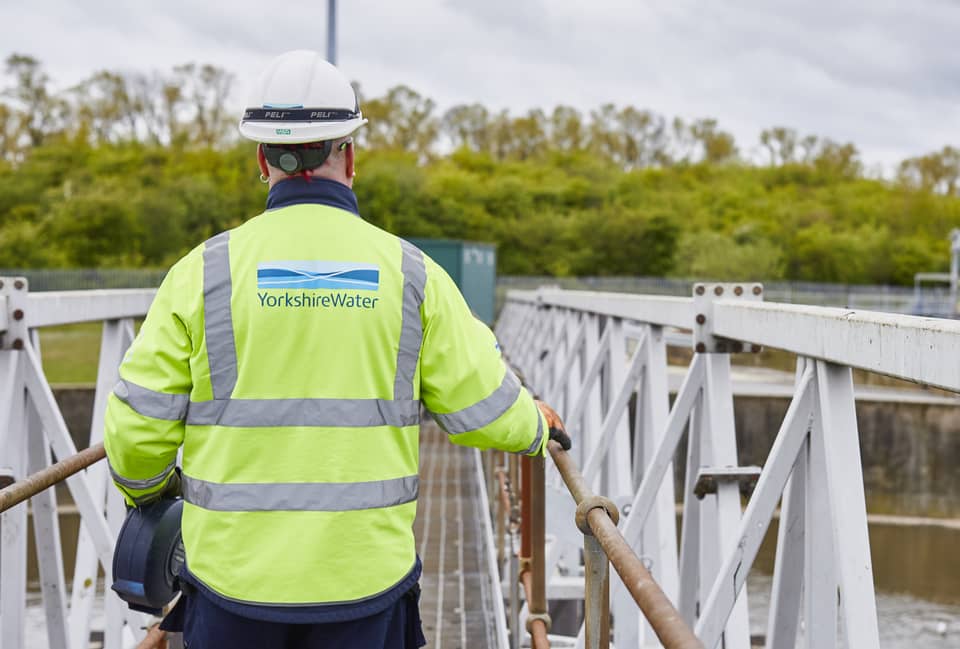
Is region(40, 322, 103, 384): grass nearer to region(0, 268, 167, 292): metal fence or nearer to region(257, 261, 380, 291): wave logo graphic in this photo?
region(0, 268, 167, 292): metal fence

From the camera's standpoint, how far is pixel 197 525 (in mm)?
2041

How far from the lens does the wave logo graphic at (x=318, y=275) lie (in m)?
1.99

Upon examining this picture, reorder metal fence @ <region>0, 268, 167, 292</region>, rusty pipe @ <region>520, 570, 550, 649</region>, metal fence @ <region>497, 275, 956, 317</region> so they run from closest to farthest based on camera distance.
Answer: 1. rusty pipe @ <region>520, 570, 550, 649</region>
2. metal fence @ <region>0, 268, 167, 292</region>
3. metal fence @ <region>497, 275, 956, 317</region>

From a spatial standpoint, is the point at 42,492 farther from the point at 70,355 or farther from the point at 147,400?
the point at 70,355

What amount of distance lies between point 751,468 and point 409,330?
4.64 ft

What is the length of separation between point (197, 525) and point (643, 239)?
63.7 metres

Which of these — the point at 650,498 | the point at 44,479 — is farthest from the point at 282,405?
the point at 650,498

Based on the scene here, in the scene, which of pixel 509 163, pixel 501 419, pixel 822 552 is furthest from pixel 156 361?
pixel 509 163

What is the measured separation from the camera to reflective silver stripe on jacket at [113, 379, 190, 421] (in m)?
1.99

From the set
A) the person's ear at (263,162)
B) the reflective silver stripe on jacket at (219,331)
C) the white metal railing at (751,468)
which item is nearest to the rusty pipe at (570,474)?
the white metal railing at (751,468)

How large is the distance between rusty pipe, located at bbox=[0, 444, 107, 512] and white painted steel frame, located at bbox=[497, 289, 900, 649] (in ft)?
5.46

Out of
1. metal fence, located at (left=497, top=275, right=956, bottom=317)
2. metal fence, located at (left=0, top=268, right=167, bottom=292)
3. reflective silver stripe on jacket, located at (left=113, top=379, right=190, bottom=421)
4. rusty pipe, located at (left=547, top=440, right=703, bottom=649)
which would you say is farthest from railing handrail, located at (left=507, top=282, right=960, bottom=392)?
metal fence, located at (left=0, top=268, right=167, bottom=292)

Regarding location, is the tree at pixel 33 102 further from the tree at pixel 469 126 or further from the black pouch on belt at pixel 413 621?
the black pouch on belt at pixel 413 621

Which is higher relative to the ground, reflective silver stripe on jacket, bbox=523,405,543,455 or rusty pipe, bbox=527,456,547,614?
reflective silver stripe on jacket, bbox=523,405,543,455
